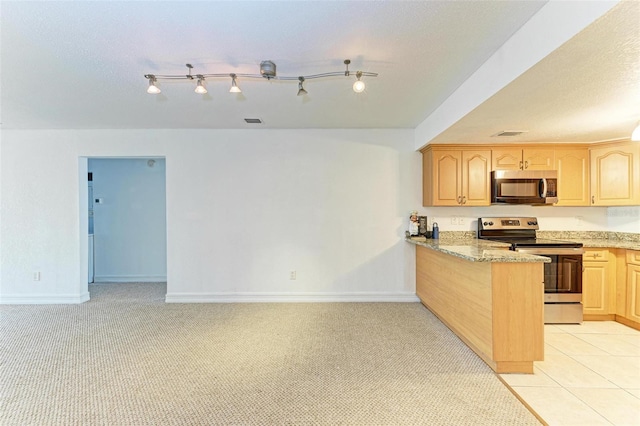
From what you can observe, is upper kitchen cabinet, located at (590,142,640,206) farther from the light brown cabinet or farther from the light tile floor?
the light tile floor

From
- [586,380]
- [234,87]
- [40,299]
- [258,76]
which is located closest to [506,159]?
[586,380]

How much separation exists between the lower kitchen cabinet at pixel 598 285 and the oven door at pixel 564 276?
0.14m

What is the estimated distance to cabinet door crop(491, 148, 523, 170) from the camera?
12.9 feet

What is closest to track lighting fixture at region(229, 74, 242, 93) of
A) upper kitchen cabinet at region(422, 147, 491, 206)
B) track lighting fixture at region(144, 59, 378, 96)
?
track lighting fixture at region(144, 59, 378, 96)

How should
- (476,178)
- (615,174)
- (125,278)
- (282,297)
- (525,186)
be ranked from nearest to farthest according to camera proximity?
(615,174), (525,186), (476,178), (282,297), (125,278)

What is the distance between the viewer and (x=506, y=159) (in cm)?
396

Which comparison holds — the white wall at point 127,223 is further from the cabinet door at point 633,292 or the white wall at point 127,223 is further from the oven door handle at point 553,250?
the cabinet door at point 633,292

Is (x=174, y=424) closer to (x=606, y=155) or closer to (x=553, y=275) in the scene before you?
(x=553, y=275)

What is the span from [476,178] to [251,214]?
3.24m

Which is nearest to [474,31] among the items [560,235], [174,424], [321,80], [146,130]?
[321,80]

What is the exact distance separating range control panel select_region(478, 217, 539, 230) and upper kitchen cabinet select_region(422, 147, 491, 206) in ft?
1.05

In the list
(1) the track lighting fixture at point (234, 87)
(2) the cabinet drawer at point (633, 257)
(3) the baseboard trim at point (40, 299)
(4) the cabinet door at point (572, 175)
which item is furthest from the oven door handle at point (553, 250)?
(3) the baseboard trim at point (40, 299)

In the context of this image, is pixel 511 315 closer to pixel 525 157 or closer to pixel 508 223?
pixel 508 223

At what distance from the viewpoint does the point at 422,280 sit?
4.05 m
